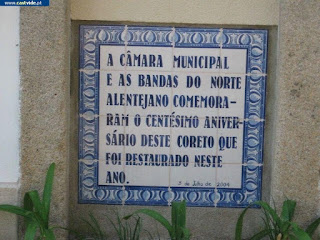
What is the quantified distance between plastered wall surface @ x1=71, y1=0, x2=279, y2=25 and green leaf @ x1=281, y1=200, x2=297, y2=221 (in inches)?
51.1

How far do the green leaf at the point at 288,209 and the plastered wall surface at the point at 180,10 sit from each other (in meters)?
1.30

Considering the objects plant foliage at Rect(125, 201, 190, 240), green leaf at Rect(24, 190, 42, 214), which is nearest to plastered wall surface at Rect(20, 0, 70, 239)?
green leaf at Rect(24, 190, 42, 214)

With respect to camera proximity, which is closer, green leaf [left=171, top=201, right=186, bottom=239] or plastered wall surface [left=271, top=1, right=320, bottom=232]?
green leaf [left=171, top=201, right=186, bottom=239]

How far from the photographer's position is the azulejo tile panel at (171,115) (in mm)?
4293

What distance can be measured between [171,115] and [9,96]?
1178mm

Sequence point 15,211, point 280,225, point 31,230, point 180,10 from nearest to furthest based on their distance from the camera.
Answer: point 31,230 → point 15,211 → point 280,225 → point 180,10

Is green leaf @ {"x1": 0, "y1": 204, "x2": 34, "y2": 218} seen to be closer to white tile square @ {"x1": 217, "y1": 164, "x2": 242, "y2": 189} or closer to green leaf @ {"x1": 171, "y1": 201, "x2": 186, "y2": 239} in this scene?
green leaf @ {"x1": 171, "y1": 201, "x2": 186, "y2": 239}

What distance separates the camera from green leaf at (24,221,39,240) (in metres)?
3.65

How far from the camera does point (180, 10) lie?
13.9ft

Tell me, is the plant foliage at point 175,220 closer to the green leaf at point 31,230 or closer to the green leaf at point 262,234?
the green leaf at point 262,234

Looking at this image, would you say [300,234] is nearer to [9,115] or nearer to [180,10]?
[180,10]

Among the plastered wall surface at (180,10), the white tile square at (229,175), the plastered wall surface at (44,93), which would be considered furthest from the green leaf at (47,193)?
the white tile square at (229,175)

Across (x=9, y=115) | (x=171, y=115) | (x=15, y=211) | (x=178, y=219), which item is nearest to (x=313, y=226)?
(x=178, y=219)

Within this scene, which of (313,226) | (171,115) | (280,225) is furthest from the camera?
(171,115)
